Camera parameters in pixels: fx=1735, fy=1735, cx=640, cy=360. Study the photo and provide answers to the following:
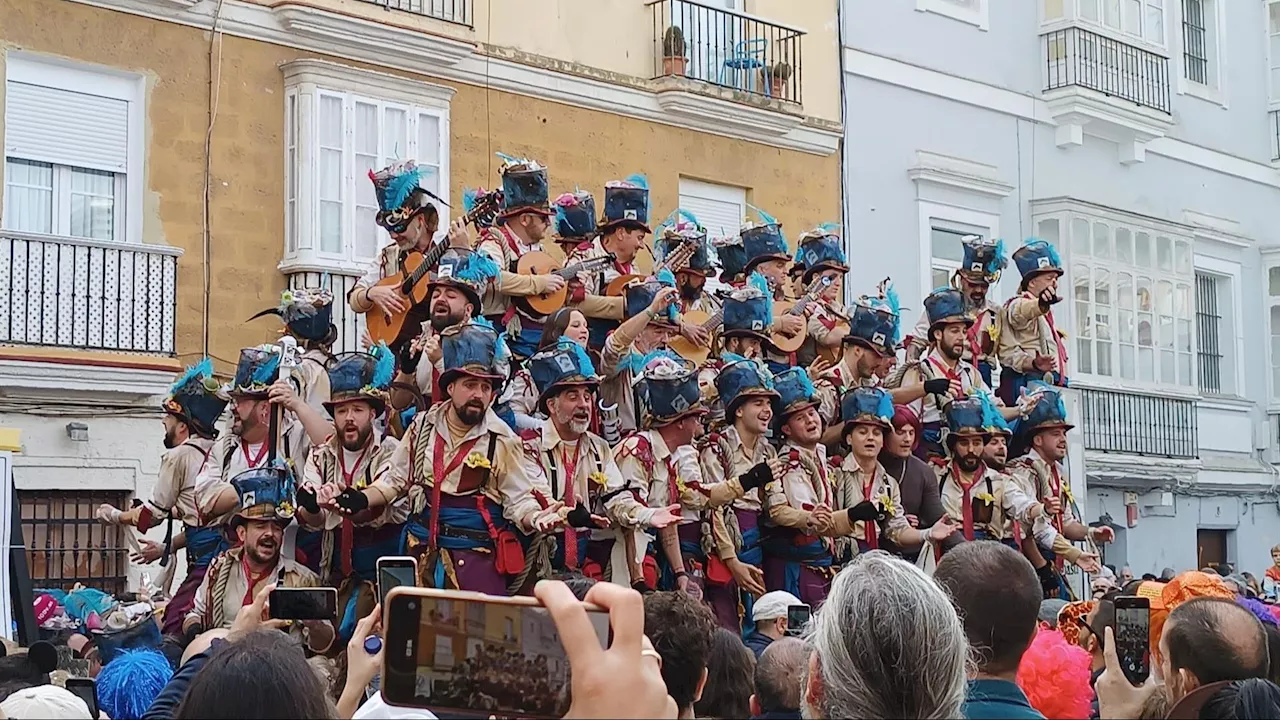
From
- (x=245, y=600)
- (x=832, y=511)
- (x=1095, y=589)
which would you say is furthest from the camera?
(x=1095, y=589)

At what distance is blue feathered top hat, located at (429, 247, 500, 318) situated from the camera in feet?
30.8

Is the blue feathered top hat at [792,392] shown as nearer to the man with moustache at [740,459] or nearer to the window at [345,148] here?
the man with moustache at [740,459]

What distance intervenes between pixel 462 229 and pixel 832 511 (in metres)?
2.68

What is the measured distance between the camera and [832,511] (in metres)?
9.97

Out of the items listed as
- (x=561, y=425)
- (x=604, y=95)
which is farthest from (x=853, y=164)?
(x=561, y=425)

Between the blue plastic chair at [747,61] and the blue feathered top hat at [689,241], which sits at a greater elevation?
the blue plastic chair at [747,61]

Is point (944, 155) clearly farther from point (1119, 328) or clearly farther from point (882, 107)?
point (1119, 328)

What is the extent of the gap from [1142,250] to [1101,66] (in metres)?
2.80

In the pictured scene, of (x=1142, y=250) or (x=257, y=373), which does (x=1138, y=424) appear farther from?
(x=257, y=373)

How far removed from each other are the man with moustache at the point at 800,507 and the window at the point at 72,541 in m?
6.76

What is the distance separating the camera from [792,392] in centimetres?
1020

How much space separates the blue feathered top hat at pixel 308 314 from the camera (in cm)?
990

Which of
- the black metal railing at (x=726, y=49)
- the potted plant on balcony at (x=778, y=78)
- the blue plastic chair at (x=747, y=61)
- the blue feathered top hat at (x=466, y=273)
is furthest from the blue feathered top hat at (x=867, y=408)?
the potted plant on balcony at (x=778, y=78)

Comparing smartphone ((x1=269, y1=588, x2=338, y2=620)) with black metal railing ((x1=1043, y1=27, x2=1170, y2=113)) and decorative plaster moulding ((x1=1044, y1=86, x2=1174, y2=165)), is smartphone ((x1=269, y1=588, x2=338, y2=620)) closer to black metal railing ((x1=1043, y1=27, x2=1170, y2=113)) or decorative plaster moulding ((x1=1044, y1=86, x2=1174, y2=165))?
decorative plaster moulding ((x1=1044, y1=86, x2=1174, y2=165))
